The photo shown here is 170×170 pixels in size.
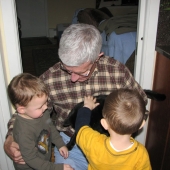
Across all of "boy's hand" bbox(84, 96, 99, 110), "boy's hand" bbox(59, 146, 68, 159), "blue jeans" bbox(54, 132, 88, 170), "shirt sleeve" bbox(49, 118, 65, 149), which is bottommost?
"blue jeans" bbox(54, 132, 88, 170)

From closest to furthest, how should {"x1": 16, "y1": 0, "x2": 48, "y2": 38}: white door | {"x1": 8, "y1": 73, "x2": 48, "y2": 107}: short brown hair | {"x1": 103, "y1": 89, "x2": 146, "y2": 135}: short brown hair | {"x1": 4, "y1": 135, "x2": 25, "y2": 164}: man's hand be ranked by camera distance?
{"x1": 103, "y1": 89, "x2": 146, "y2": 135}: short brown hair → {"x1": 8, "y1": 73, "x2": 48, "y2": 107}: short brown hair → {"x1": 4, "y1": 135, "x2": 25, "y2": 164}: man's hand → {"x1": 16, "y1": 0, "x2": 48, "y2": 38}: white door

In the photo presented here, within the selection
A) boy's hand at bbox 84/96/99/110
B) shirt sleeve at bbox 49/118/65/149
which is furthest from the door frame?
boy's hand at bbox 84/96/99/110

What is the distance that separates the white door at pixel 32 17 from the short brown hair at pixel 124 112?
17.8 ft

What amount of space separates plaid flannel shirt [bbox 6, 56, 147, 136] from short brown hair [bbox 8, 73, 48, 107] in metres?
0.21

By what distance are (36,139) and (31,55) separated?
12.1ft

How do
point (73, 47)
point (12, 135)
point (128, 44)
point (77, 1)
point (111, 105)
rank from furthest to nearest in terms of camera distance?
point (77, 1), point (128, 44), point (12, 135), point (73, 47), point (111, 105)

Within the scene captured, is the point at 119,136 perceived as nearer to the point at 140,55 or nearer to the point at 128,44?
the point at 140,55

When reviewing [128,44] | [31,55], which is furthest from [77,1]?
[128,44]

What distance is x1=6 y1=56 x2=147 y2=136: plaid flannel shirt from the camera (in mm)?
1207

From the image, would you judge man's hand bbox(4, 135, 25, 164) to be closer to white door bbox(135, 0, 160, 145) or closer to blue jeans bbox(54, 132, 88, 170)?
blue jeans bbox(54, 132, 88, 170)

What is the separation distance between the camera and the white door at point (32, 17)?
5.54 metres

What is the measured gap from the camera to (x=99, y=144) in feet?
2.93

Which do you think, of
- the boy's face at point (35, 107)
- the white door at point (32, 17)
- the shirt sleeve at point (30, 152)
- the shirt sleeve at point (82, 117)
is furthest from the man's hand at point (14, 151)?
the white door at point (32, 17)

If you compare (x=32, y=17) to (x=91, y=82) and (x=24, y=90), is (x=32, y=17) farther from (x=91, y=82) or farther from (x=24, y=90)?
(x=24, y=90)
